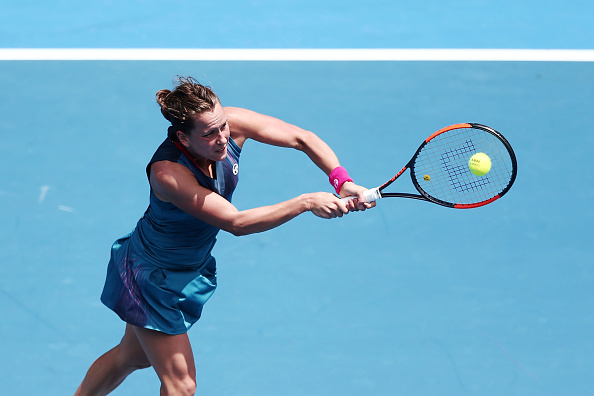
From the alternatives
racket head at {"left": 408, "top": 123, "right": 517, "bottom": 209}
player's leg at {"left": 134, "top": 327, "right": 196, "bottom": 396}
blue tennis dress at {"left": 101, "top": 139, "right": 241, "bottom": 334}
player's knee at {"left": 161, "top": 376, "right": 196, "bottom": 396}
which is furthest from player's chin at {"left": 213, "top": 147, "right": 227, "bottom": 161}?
racket head at {"left": 408, "top": 123, "right": 517, "bottom": 209}

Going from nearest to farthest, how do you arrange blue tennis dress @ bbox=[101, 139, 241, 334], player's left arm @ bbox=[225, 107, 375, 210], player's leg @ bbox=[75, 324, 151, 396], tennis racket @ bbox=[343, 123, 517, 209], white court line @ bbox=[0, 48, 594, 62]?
blue tennis dress @ bbox=[101, 139, 241, 334]
player's left arm @ bbox=[225, 107, 375, 210]
player's leg @ bbox=[75, 324, 151, 396]
tennis racket @ bbox=[343, 123, 517, 209]
white court line @ bbox=[0, 48, 594, 62]

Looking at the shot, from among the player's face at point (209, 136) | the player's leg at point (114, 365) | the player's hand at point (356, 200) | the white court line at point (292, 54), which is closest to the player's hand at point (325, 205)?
the player's hand at point (356, 200)

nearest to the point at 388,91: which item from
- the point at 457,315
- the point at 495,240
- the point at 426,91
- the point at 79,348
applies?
the point at 426,91

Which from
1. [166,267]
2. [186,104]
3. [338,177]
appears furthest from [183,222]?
[338,177]

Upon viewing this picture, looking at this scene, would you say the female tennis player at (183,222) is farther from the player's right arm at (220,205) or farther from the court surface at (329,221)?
the court surface at (329,221)

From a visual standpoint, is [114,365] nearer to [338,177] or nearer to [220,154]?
[220,154]

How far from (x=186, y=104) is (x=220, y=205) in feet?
1.29

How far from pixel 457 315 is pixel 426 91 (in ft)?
6.96

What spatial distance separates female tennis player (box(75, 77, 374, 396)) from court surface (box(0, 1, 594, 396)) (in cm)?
66

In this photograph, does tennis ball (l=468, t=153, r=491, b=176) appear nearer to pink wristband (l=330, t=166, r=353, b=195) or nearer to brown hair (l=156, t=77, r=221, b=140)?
pink wristband (l=330, t=166, r=353, b=195)

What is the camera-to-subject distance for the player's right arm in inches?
115

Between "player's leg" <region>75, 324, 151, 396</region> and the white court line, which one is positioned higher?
the white court line

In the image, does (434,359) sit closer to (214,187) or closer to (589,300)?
(589,300)

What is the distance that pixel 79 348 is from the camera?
4027 millimetres
